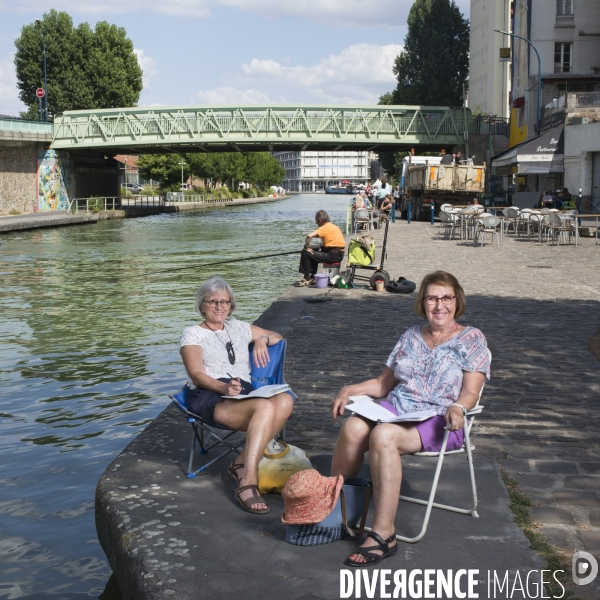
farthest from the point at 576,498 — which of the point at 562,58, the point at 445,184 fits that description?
the point at 562,58

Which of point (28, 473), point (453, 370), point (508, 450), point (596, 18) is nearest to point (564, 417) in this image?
point (508, 450)

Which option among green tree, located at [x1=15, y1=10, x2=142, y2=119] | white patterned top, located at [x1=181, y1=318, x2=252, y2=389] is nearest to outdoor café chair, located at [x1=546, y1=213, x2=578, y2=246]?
white patterned top, located at [x1=181, y1=318, x2=252, y2=389]

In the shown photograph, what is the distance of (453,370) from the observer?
4.73m

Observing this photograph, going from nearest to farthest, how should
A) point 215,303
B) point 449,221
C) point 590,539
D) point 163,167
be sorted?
1. point 590,539
2. point 215,303
3. point 449,221
4. point 163,167

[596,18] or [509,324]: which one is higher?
[596,18]

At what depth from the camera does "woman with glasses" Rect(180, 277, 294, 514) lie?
4.80 metres

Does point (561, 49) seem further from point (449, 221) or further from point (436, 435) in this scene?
point (436, 435)

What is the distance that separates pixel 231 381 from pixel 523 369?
390 centimetres

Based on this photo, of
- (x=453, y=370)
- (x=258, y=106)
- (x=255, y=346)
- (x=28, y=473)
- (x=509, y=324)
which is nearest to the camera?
(x=453, y=370)

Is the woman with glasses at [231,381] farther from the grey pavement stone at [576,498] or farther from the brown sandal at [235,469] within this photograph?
the grey pavement stone at [576,498]

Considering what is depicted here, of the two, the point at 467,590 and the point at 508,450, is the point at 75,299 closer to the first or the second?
the point at 508,450

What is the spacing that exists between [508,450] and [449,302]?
54.8 inches

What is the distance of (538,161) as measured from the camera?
3416cm

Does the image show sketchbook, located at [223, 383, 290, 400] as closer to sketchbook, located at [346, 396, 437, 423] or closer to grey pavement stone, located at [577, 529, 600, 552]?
sketchbook, located at [346, 396, 437, 423]
